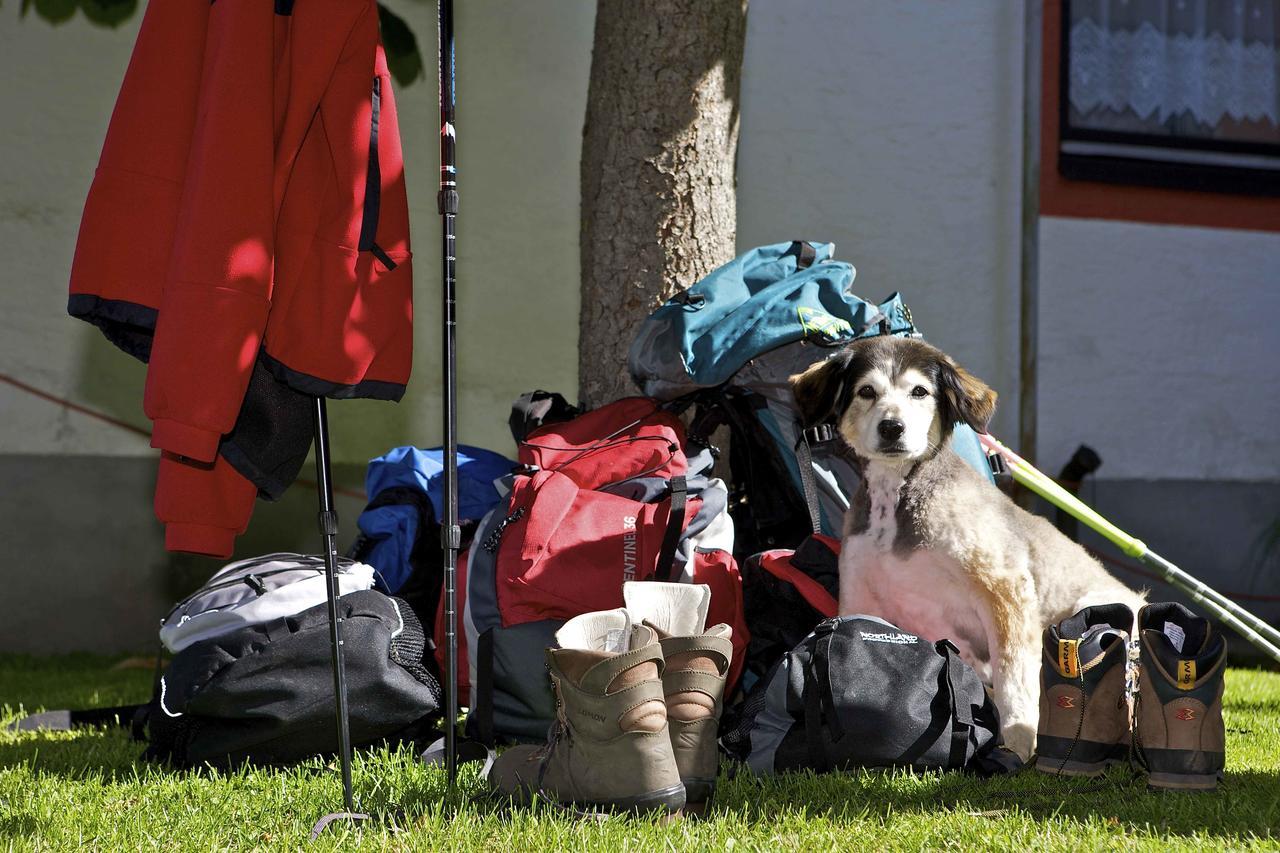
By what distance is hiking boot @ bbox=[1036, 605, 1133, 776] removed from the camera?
2.93 meters

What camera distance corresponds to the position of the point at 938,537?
332 cm

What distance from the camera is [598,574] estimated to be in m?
3.37

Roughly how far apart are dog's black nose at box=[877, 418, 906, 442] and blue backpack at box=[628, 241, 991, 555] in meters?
0.34

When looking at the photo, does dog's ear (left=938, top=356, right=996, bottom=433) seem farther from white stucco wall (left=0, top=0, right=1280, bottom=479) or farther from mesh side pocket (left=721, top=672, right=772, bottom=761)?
white stucco wall (left=0, top=0, right=1280, bottom=479)

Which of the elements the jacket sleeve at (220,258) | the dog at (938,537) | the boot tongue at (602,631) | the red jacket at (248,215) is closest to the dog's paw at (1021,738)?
the dog at (938,537)

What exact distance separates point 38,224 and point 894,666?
5874mm

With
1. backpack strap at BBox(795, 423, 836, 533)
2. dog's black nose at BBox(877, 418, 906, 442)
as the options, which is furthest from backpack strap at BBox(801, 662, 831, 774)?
backpack strap at BBox(795, 423, 836, 533)

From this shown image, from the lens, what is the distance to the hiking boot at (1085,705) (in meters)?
2.93

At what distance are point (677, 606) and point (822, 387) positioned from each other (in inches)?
40.3

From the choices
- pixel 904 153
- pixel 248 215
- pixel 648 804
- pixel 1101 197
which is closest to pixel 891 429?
pixel 648 804

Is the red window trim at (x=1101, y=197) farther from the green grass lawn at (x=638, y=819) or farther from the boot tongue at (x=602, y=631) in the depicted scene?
the boot tongue at (x=602, y=631)

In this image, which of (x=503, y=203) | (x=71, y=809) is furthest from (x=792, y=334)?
(x=503, y=203)

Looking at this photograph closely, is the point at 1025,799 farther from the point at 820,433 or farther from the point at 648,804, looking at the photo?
the point at 820,433

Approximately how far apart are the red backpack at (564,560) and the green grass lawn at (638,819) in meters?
0.36
